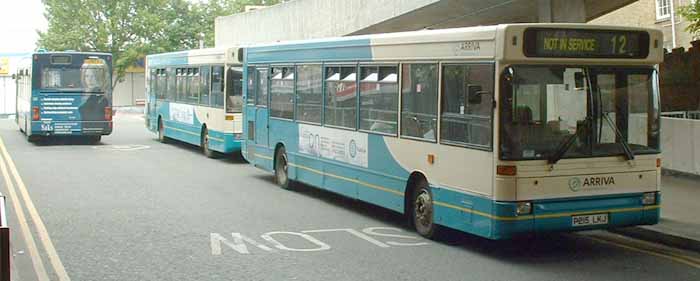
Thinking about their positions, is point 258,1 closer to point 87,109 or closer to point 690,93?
point 87,109

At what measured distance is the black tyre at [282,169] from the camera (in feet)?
55.2

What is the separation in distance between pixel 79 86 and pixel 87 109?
672 mm

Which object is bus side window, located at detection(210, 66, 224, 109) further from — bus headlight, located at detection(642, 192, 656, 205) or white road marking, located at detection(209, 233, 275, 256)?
bus headlight, located at detection(642, 192, 656, 205)

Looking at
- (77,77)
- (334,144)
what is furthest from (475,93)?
(77,77)

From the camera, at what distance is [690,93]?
22609mm

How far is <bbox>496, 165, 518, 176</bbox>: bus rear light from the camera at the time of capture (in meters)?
10.2

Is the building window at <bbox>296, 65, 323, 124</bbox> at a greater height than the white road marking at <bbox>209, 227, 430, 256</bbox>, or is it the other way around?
the building window at <bbox>296, 65, 323, 124</bbox>

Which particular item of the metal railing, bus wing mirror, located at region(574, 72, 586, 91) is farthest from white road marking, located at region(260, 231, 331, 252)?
the metal railing

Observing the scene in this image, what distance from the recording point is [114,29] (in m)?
67.3

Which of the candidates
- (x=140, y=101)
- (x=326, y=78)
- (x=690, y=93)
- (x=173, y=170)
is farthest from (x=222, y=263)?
(x=140, y=101)

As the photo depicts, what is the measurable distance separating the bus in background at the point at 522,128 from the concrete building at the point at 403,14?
11594 mm

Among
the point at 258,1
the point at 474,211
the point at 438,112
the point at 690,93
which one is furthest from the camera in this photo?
the point at 258,1

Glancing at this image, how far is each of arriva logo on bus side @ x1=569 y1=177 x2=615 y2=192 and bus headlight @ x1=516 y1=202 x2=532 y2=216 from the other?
1.81 feet

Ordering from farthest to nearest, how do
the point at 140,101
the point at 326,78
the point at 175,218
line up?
1. the point at 140,101
2. the point at 326,78
3. the point at 175,218
